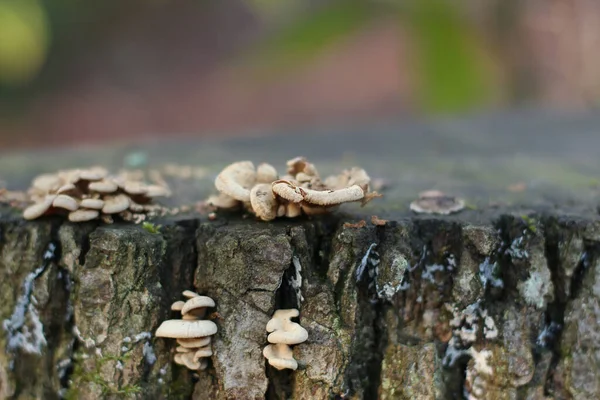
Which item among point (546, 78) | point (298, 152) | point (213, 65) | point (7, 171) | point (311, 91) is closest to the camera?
point (7, 171)

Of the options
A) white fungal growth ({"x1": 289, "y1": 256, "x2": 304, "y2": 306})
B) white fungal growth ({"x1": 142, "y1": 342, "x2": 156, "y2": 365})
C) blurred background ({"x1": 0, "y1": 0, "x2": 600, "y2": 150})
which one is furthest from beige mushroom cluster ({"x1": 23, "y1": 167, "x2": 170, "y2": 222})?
blurred background ({"x1": 0, "y1": 0, "x2": 600, "y2": 150})

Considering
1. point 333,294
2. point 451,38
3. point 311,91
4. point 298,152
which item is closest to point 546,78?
point 451,38

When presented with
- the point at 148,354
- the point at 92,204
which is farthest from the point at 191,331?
the point at 92,204

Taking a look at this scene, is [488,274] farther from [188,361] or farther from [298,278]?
[188,361]

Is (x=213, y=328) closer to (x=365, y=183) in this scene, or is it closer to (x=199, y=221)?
(x=199, y=221)

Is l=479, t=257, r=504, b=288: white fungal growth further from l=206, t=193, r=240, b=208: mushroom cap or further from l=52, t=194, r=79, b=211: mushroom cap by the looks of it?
l=52, t=194, r=79, b=211: mushroom cap

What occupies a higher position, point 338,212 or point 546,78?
point 546,78
